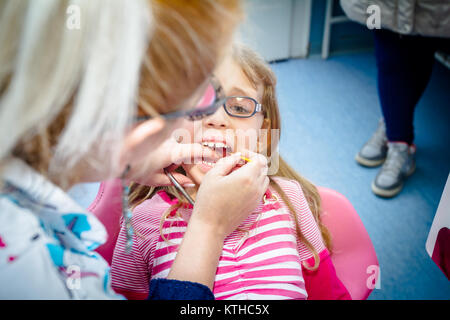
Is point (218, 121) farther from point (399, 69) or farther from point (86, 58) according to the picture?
point (399, 69)

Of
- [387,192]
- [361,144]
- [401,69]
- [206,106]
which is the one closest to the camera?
[206,106]

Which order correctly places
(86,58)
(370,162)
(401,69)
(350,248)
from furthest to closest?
(370,162)
(401,69)
(350,248)
(86,58)

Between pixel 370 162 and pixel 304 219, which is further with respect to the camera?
pixel 370 162

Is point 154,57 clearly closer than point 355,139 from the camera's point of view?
Yes

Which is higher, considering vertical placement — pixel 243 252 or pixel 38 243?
pixel 38 243

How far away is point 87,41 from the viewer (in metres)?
0.38

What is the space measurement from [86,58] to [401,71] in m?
1.40

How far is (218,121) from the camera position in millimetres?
944

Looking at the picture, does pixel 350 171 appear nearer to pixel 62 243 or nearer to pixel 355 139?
pixel 355 139

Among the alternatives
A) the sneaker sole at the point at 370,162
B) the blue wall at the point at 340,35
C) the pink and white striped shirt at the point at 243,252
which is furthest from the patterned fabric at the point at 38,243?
the blue wall at the point at 340,35

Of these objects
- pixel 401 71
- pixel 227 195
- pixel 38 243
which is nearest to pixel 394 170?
pixel 401 71

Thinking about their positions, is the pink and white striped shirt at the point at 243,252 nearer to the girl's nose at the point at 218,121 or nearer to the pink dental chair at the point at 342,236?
the pink dental chair at the point at 342,236

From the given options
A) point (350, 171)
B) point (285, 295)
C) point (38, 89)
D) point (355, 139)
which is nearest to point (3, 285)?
point (38, 89)

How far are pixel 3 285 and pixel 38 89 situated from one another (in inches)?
9.6
